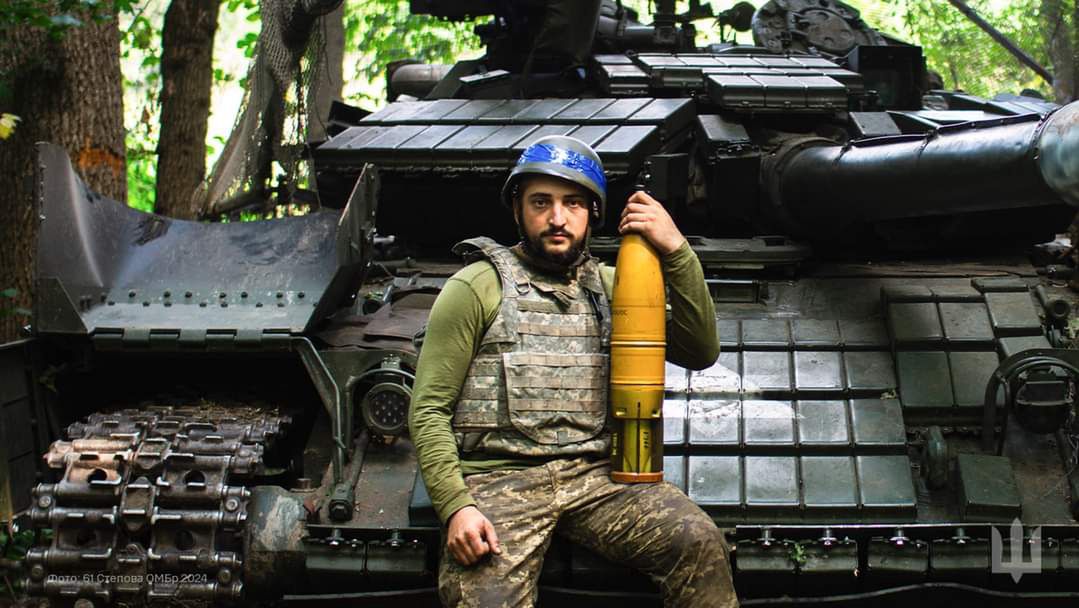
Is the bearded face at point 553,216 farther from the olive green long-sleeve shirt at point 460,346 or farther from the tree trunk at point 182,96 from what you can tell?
the tree trunk at point 182,96

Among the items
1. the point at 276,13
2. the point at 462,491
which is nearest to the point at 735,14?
the point at 276,13

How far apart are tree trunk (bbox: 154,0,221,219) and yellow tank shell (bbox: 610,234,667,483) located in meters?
7.72

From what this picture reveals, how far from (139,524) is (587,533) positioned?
5.39ft

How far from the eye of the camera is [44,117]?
342 inches

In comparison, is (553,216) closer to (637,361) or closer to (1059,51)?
(637,361)

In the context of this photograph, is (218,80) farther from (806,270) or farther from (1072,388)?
(1072,388)

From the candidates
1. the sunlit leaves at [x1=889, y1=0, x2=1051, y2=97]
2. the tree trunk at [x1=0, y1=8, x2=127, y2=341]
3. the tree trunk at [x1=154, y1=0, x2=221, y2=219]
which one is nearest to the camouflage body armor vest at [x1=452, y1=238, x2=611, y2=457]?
the tree trunk at [x1=0, y1=8, x2=127, y2=341]

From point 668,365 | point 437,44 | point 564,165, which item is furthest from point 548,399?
point 437,44

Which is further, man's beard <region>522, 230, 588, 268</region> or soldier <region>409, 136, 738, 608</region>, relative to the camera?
man's beard <region>522, 230, 588, 268</region>

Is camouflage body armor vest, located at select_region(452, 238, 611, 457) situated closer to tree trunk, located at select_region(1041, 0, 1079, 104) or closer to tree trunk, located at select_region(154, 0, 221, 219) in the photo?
tree trunk, located at select_region(1041, 0, 1079, 104)

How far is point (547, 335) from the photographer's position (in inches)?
169

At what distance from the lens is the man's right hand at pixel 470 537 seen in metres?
3.89

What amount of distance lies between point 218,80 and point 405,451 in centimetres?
1048

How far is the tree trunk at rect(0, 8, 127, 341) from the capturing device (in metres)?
8.59
